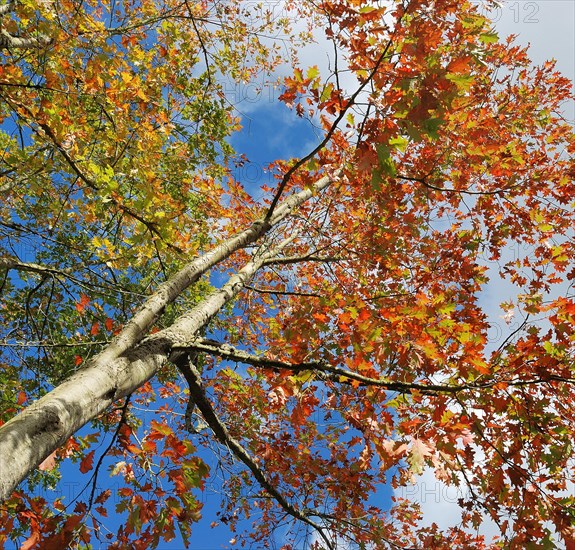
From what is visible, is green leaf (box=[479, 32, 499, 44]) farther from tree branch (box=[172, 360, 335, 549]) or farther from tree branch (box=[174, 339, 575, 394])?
tree branch (box=[172, 360, 335, 549])

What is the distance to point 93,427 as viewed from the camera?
24.8 ft

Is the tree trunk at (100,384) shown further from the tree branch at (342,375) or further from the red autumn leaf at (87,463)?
the red autumn leaf at (87,463)

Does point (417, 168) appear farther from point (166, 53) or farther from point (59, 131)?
point (59, 131)

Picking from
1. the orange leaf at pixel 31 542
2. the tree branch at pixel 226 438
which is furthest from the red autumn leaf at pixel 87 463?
the tree branch at pixel 226 438

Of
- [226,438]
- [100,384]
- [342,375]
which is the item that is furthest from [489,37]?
[226,438]

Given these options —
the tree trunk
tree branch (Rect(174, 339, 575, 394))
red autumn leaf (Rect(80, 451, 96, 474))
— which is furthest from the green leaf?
red autumn leaf (Rect(80, 451, 96, 474))

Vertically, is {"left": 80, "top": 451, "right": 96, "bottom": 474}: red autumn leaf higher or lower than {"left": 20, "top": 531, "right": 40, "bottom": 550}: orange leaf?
higher

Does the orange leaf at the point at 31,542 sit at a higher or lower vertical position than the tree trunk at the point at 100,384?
lower

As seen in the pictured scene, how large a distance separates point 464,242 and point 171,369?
19.6 feet

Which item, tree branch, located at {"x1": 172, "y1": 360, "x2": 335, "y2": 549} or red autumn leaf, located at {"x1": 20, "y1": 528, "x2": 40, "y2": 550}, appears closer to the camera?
red autumn leaf, located at {"x1": 20, "y1": 528, "x2": 40, "y2": 550}

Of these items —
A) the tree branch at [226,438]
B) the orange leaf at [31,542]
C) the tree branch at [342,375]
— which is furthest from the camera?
the tree branch at [226,438]

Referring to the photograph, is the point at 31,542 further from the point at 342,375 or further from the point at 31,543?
the point at 342,375

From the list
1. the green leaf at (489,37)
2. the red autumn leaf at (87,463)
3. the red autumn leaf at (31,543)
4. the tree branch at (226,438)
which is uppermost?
the green leaf at (489,37)

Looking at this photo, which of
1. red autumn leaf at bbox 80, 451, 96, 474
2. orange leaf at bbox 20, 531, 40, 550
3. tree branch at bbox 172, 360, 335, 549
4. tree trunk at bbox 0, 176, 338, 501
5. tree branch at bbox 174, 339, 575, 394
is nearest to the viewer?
tree trunk at bbox 0, 176, 338, 501
